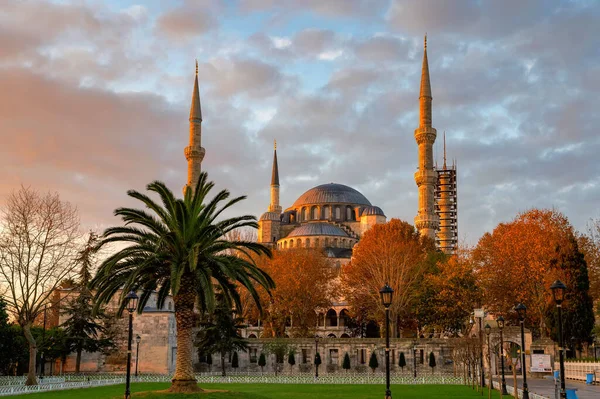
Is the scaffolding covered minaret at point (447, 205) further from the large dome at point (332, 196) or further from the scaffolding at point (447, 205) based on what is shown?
the large dome at point (332, 196)

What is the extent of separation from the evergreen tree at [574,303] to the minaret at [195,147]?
120 ft

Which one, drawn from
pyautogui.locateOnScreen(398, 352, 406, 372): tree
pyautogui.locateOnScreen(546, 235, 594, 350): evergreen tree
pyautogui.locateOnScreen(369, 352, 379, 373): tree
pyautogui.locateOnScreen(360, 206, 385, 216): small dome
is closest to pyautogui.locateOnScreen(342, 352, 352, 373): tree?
pyautogui.locateOnScreen(369, 352, 379, 373): tree

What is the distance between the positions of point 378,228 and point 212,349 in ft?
67.0

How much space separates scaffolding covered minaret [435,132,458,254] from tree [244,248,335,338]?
44931 mm

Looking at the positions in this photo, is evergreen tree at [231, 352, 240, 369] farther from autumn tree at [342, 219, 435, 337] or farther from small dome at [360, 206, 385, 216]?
small dome at [360, 206, 385, 216]

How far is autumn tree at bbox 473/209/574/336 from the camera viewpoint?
144 ft

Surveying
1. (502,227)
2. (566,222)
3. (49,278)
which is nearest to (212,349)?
(49,278)

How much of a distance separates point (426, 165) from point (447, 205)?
3938 centimetres

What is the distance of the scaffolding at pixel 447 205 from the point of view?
10006cm

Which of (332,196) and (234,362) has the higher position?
(332,196)

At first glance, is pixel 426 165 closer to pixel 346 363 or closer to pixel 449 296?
pixel 449 296

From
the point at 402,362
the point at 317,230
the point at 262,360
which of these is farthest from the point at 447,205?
the point at 262,360

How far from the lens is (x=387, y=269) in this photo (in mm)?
50562

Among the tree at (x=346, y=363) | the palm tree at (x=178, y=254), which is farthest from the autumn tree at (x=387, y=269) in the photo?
the palm tree at (x=178, y=254)
